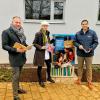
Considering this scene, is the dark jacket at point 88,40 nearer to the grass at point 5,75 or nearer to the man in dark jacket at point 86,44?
the man in dark jacket at point 86,44

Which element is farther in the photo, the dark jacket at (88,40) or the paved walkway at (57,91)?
the dark jacket at (88,40)

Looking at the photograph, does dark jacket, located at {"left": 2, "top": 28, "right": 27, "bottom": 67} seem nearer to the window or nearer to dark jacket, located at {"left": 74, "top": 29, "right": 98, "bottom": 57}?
dark jacket, located at {"left": 74, "top": 29, "right": 98, "bottom": 57}

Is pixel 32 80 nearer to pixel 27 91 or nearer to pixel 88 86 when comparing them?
pixel 27 91

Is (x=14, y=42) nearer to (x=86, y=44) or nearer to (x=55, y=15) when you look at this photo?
(x=86, y=44)

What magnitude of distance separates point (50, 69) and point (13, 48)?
2.26m

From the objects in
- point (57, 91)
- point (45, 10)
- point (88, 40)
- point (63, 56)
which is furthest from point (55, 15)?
point (57, 91)

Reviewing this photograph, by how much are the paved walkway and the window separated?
9.87 ft

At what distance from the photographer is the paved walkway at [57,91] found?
24.1ft

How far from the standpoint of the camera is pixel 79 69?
8484 mm

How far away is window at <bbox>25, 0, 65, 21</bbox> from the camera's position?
10742 millimetres

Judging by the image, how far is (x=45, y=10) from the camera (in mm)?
10844

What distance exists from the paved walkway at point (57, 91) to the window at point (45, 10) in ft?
9.87

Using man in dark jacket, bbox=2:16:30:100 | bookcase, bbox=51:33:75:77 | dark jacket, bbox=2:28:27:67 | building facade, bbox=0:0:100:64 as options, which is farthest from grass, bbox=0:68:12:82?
dark jacket, bbox=2:28:27:67

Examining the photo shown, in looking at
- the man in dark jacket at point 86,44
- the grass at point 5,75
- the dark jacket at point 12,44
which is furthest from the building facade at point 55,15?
the dark jacket at point 12,44
